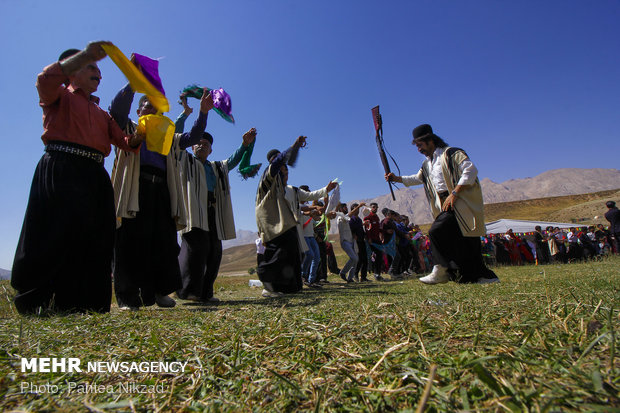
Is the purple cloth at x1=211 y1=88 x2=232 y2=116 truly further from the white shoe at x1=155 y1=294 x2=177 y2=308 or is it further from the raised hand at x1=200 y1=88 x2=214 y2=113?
the white shoe at x1=155 y1=294 x2=177 y2=308

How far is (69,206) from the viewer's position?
109 inches

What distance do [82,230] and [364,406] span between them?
2868mm

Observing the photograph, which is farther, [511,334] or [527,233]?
[527,233]

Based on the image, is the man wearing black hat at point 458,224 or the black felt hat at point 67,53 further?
the man wearing black hat at point 458,224

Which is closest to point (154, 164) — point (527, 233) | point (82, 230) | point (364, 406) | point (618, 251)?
point (82, 230)

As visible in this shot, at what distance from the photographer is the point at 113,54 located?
2.79m

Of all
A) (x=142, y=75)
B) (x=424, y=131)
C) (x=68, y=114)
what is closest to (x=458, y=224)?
(x=424, y=131)

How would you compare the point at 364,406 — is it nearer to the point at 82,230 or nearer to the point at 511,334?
the point at 511,334

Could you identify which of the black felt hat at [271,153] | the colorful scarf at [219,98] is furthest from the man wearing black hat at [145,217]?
the black felt hat at [271,153]

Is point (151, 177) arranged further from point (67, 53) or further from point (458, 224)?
point (458, 224)

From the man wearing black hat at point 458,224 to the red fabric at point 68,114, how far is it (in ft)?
13.3

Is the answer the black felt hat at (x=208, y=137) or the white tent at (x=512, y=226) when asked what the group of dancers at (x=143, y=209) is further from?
the white tent at (x=512, y=226)

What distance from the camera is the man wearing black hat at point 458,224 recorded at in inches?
175

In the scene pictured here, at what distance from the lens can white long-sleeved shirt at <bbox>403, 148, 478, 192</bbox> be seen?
4.44m
